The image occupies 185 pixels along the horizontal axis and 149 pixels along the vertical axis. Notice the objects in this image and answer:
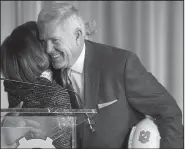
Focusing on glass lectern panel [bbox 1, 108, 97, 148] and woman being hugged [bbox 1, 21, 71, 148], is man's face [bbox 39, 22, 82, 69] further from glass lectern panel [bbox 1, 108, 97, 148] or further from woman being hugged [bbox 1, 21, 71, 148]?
glass lectern panel [bbox 1, 108, 97, 148]

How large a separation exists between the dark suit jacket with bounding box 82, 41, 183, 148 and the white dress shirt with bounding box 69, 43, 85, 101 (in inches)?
0.8

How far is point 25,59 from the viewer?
108 centimetres

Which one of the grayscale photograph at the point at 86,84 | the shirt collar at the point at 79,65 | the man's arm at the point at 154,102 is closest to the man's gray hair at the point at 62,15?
the grayscale photograph at the point at 86,84

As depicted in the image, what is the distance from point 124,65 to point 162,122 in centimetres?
20

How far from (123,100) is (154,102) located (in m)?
0.09

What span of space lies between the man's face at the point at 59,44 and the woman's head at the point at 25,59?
33 millimetres

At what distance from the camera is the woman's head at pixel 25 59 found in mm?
1075

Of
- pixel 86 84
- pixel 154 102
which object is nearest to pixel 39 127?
pixel 86 84

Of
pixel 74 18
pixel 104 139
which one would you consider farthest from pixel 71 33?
pixel 104 139

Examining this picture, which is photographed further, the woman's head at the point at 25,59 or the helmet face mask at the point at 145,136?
the woman's head at the point at 25,59

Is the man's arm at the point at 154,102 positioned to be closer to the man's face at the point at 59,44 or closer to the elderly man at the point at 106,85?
the elderly man at the point at 106,85

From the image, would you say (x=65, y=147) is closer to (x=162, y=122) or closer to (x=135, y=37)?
(x=162, y=122)

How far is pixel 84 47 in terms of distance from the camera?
1.11 metres

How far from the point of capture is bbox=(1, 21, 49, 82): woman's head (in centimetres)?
108
